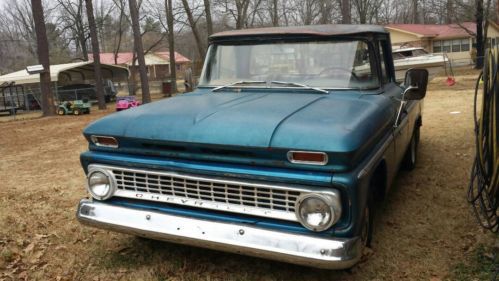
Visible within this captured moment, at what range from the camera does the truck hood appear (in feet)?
9.01

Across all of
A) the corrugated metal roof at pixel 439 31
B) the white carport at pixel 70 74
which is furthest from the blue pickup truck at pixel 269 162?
the corrugated metal roof at pixel 439 31

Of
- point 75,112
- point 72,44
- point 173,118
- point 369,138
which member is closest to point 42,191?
point 173,118

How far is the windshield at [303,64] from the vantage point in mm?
3973

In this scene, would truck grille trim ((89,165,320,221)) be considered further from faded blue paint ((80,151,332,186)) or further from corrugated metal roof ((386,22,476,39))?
corrugated metal roof ((386,22,476,39))

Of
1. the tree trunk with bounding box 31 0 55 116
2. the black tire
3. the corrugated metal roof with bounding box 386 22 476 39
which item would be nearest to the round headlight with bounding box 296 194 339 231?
the black tire

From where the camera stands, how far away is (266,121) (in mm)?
2947

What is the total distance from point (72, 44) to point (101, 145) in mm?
53209

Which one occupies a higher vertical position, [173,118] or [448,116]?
[173,118]

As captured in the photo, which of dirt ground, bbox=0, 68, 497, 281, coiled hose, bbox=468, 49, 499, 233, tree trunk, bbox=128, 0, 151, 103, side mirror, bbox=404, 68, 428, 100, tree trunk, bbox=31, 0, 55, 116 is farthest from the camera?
tree trunk, bbox=128, 0, 151, 103

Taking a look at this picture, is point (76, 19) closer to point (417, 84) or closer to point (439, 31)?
point (439, 31)

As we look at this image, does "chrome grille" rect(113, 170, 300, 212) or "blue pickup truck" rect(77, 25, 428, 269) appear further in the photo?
"chrome grille" rect(113, 170, 300, 212)

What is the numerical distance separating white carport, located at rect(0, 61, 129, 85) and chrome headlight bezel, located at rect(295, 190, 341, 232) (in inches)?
1045

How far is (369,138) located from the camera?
2.99 meters

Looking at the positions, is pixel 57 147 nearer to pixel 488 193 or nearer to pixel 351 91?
pixel 351 91
